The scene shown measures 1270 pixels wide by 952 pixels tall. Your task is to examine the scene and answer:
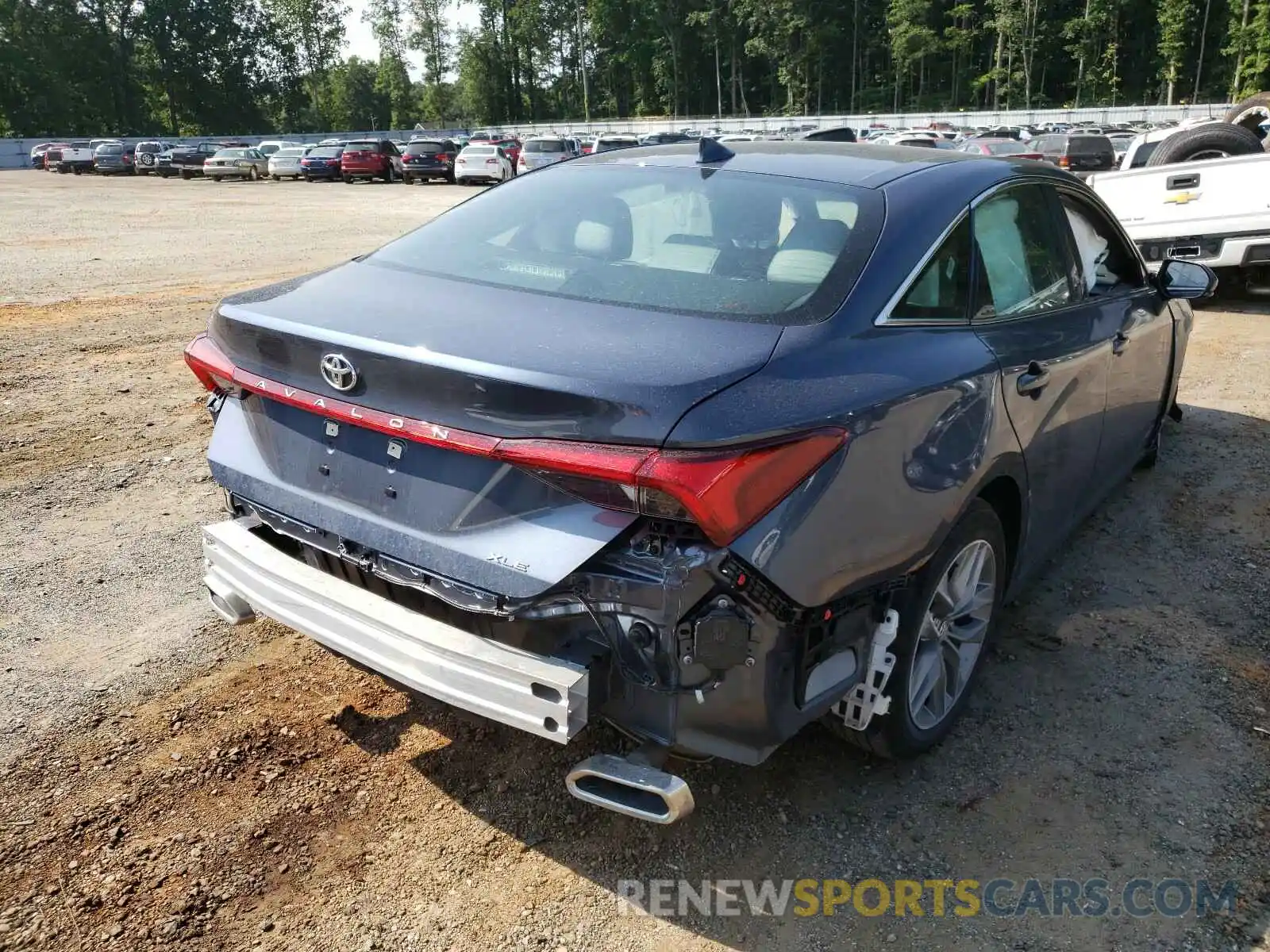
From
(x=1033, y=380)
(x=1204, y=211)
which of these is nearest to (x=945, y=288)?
(x=1033, y=380)

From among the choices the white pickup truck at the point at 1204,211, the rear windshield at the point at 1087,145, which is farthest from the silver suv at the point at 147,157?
the white pickup truck at the point at 1204,211

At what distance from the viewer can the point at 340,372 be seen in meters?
2.42

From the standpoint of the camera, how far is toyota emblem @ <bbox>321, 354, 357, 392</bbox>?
2.41m

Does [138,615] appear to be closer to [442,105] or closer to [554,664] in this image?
[554,664]

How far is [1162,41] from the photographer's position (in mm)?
78188

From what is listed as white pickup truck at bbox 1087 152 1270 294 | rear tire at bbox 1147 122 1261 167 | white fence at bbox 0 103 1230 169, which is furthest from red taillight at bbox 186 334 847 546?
white fence at bbox 0 103 1230 169

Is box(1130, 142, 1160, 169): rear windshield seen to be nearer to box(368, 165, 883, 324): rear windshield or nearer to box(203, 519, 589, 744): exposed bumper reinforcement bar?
box(368, 165, 883, 324): rear windshield

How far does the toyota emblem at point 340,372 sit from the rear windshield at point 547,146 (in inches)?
1299

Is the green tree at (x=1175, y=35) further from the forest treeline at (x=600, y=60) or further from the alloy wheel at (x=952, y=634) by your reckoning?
the alloy wheel at (x=952, y=634)

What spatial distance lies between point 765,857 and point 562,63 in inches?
4442

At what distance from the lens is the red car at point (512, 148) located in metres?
34.7

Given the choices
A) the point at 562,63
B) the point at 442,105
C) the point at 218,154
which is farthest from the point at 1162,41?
the point at 218,154

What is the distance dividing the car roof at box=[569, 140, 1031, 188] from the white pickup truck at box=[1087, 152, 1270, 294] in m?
5.91

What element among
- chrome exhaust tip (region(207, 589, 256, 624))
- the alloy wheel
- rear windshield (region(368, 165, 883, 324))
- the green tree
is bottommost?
the alloy wheel
